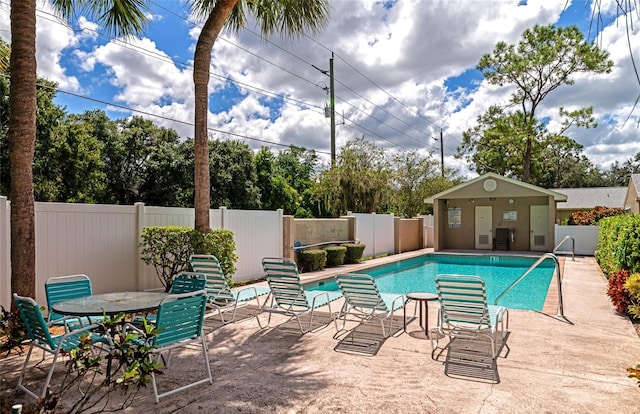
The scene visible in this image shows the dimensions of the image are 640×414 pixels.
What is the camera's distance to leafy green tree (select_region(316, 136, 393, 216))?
80.8 feet

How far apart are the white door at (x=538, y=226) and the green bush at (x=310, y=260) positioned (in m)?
12.7

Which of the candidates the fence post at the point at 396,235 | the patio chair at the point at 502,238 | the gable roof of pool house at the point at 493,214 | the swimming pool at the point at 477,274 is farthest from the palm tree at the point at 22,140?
the patio chair at the point at 502,238

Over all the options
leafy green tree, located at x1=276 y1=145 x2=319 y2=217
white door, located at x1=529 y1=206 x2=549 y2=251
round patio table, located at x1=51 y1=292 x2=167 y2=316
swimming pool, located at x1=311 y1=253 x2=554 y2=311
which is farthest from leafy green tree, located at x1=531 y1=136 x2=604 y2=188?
round patio table, located at x1=51 y1=292 x2=167 y2=316

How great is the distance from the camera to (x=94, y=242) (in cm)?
811

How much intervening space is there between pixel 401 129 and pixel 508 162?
10089mm

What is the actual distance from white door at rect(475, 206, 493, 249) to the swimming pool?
10.9ft

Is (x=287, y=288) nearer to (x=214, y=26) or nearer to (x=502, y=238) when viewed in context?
(x=214, y=26)

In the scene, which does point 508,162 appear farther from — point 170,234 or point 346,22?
point 170,234

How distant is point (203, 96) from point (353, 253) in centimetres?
933

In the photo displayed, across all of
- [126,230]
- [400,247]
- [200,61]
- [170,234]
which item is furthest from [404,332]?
[400,247]

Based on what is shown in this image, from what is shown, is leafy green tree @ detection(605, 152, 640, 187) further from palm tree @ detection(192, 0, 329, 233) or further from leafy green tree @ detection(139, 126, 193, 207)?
palm tree @ detection(192, 0, 329, 233)

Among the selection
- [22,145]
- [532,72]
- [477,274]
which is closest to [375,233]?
[477,274]

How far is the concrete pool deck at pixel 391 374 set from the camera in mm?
3998

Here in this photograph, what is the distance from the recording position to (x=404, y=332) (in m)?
6.55
